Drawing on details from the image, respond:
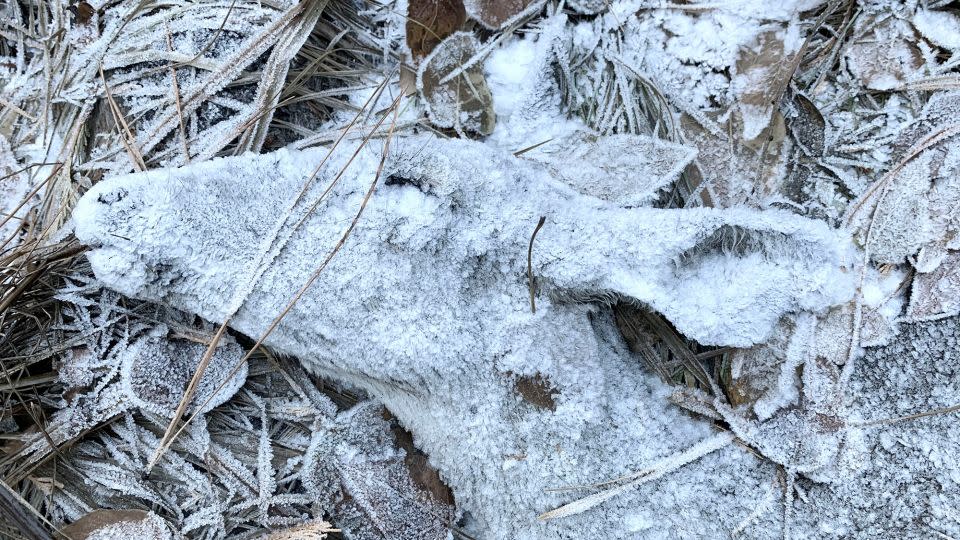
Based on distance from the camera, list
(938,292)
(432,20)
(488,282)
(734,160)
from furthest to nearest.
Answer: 1. (432,20)
2. (734,160)
3. (488,282)
4. (938,292)

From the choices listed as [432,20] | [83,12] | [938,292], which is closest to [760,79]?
[938,292]

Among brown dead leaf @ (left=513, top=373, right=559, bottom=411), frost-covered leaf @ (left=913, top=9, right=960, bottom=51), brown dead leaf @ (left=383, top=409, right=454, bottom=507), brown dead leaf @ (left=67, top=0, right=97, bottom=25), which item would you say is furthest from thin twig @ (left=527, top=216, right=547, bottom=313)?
brown dead leaf @ (left=67, top=0, right=97, bottom=25)

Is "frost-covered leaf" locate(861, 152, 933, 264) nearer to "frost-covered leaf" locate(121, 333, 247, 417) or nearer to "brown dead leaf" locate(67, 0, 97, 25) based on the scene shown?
"frost-covered leaf" locate(121, 333, 247, 417)

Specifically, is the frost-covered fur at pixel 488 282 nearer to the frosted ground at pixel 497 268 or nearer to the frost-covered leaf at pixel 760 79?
the frosted ground at pixel 497 268

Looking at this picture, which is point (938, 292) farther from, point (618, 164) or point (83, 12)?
point (83, 12)

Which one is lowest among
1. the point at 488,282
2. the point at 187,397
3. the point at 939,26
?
the point at 187,397

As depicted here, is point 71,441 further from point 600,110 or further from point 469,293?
point 600,110

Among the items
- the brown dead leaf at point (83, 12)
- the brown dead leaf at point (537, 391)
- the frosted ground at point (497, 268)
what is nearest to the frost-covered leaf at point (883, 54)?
the frosted ground at point (497, 268)
